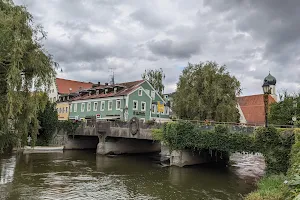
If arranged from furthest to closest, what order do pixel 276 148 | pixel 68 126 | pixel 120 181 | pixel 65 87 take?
1. pixel 65 87
2. pixel 68 126
3. pixel 120 181
4. pixel 276 148

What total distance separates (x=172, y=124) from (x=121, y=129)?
9784mm

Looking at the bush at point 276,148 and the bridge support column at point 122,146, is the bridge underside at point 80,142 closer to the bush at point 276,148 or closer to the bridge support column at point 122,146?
the bridge support column at point 122,146

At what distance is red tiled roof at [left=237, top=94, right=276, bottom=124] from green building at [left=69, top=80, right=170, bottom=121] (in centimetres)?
2099

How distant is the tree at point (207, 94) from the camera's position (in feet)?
122

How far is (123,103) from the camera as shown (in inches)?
1871

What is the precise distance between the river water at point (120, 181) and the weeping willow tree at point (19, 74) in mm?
4865

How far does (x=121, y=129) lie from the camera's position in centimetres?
3559

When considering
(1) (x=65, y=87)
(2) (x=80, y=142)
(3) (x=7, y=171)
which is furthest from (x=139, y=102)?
(3) (x=7, y=171)

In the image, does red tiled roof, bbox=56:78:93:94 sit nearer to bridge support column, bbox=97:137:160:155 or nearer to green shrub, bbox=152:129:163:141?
bridge support column, bbox=97:137:160:155

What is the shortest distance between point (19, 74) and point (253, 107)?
63.2 m

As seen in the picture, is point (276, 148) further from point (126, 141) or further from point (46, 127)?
point (46, 127)

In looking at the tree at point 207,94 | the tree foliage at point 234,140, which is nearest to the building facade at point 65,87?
the tree at point 207,94

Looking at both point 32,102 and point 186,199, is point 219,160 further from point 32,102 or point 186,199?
point 32,102

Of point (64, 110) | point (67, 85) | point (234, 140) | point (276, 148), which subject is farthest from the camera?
point (67, 85)
